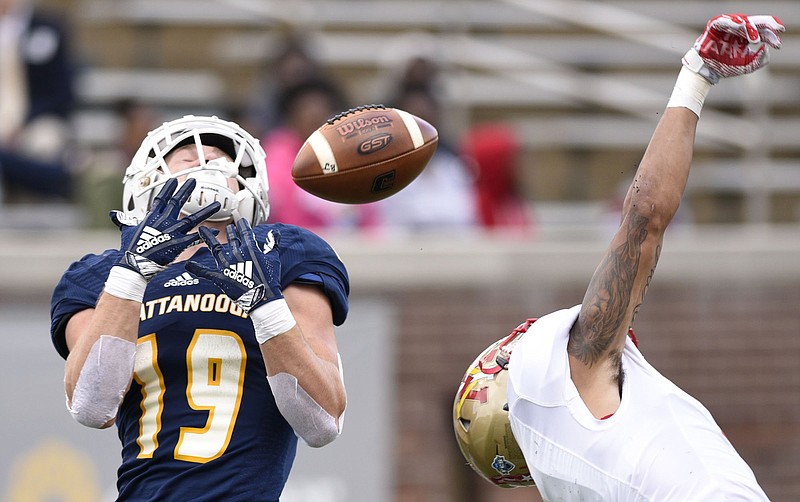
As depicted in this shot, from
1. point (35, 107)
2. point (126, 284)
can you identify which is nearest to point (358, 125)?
point (126, 284)

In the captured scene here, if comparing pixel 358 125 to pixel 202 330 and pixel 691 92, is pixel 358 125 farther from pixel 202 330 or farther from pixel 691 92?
pixel 691 92

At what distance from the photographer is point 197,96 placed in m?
9.34

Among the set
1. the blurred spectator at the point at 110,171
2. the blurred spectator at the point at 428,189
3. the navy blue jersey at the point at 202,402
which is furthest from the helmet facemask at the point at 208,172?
the blurred spectator at the point at 428,189

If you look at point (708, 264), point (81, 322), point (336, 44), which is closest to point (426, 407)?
point (708, 264)

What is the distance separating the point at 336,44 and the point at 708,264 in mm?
3354

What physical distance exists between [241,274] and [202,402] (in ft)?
1.20

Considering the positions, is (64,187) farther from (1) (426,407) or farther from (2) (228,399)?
(2) (228,399)

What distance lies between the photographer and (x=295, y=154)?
286 inches

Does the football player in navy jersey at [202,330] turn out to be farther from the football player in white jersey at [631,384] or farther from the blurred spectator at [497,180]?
the blurred spectator at [497,180]

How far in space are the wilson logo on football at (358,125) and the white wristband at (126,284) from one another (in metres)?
0.72

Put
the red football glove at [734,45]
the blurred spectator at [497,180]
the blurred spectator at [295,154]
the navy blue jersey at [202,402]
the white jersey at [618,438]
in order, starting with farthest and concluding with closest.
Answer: the blurred spectator at [497,180], the blurred spectator at [295,154], the navy blue jersey at [202,402], the red football glove at [734,45], the white jersey at [618,438]

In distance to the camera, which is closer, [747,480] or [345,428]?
[747,480]

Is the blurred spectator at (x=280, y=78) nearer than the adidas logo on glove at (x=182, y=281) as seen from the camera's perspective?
No

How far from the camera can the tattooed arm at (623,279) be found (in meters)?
2.98
